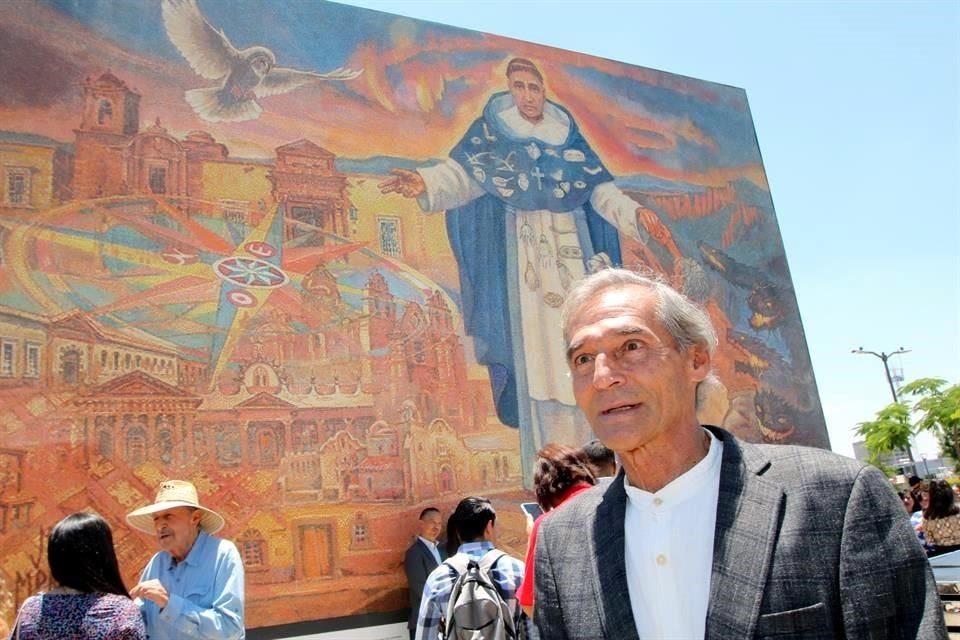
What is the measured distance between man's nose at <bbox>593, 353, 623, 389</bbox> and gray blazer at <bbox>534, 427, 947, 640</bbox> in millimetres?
234

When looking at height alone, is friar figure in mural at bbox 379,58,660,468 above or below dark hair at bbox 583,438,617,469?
above

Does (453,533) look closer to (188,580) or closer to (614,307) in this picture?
(188,580)

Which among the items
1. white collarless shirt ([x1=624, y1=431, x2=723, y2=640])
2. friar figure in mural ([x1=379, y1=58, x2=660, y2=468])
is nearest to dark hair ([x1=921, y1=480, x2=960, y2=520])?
friar figure in mural ([x1=379, y1=58, x2=660, y2=468])

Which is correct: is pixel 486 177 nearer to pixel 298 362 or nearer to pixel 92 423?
pixel 298 362

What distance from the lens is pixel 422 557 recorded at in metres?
7.03

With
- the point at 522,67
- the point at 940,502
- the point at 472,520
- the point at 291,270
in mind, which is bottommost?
the point at 940,502

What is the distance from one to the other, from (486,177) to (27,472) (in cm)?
550

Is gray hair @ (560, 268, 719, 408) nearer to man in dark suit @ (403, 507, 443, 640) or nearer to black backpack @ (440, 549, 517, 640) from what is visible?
black backpack @ (440, 549, 517, 640)

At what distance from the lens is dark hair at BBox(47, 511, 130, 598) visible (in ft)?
8.88

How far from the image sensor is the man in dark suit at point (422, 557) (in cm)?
677

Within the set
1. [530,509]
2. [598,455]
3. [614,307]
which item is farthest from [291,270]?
[614,307]

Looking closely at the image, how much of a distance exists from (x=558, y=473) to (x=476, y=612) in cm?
61

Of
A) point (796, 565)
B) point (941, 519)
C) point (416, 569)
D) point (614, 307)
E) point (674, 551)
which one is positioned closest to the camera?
point (796, 565)

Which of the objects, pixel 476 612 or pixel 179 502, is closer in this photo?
pixel 476 612
